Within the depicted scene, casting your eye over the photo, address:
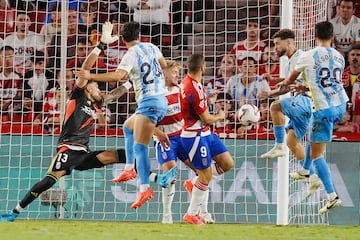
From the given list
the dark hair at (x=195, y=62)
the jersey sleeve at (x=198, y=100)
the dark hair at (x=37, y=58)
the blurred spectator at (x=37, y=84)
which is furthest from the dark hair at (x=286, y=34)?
the dark hair at (x=37, y=58)

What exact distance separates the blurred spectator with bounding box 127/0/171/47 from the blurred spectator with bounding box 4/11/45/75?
5.27 feet

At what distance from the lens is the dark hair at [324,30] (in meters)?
12.2

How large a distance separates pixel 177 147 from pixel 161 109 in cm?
104

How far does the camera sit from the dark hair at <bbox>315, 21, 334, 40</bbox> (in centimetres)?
1225

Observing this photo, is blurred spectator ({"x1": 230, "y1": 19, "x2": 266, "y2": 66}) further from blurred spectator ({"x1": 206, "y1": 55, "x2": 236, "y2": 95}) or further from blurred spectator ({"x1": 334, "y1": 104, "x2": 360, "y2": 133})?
blurred spectator ({"x1": 334, "y1": 104, "x2": 360, "y2": 133})

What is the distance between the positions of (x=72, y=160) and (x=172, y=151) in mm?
1402

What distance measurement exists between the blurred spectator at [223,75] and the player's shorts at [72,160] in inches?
115

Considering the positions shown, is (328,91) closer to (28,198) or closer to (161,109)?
(161,109)

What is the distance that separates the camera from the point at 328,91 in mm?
12344

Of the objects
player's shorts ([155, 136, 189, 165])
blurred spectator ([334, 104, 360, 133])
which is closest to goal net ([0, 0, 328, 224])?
blurred spectator ([334, 104, 360, 133])

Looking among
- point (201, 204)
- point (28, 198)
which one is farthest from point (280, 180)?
point (28, 198)

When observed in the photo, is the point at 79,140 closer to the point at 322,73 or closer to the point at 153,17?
the point at 322,73

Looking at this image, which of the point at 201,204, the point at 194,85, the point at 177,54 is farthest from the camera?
the point at 177,54

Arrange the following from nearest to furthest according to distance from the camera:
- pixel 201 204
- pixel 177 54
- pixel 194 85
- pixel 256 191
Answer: pixel 194 85, pixel 201 204, pixel 256 191, pixel 177 54
